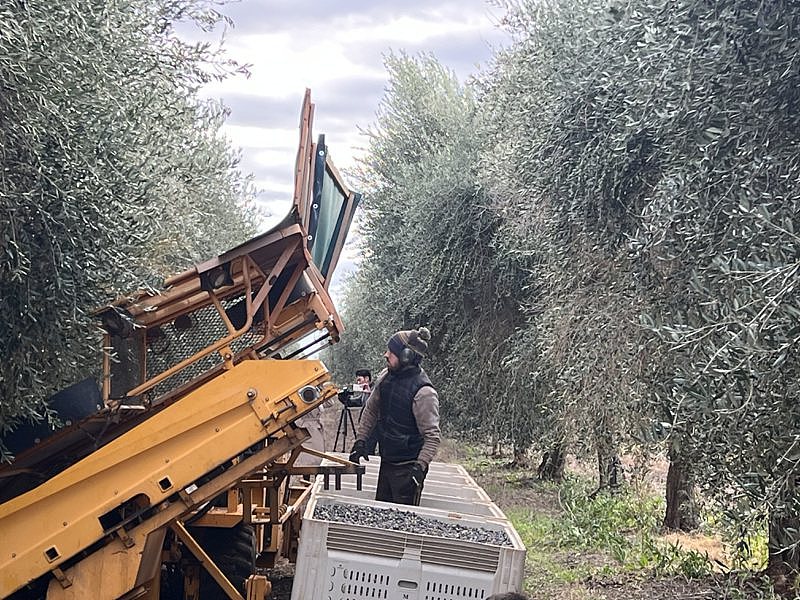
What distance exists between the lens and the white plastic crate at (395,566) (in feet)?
18.9

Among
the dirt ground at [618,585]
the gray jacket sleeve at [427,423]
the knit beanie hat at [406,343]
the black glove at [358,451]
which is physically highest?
the knit beanie hat at [406,343]

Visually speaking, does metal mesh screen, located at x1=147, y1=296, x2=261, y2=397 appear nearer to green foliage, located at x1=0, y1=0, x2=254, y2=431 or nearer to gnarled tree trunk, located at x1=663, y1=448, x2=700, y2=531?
green foliage, located at x1=0, y1=0, x2=254, y2=431

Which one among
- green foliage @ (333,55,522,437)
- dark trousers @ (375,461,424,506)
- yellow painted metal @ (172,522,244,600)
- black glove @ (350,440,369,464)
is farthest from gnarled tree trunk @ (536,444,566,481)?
yellow painted metal @ (172,522,244,600)

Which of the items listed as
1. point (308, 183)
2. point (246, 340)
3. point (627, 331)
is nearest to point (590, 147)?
point (627, 331)

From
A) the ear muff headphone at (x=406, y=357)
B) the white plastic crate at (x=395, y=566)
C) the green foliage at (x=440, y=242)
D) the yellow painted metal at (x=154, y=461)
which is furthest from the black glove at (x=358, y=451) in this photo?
the green foliage at (x=440, y=242)

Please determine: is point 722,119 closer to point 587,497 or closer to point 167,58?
point 167,58

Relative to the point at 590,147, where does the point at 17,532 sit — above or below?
below

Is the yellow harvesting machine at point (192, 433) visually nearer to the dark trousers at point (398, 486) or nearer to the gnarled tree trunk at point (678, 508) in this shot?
the dark trousers at point (398, 486)

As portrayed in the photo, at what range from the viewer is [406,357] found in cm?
820

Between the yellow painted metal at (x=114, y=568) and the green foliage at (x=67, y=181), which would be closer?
the green foliage at (x=67, y=181)

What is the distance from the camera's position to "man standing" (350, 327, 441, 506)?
8148mm

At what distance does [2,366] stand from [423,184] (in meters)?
13.1

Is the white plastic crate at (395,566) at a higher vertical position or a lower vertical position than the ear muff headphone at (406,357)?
lower

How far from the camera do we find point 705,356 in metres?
5.51
